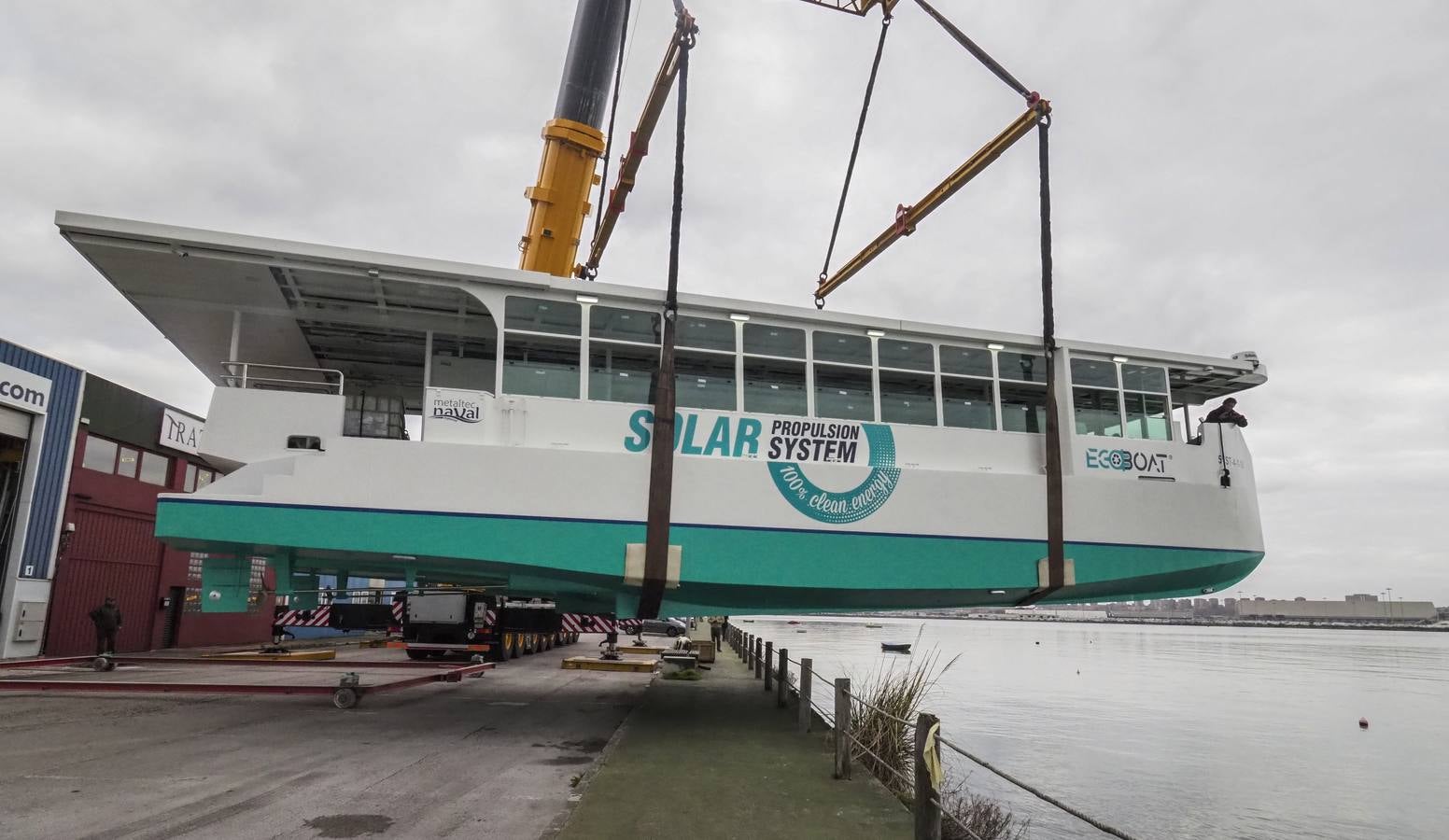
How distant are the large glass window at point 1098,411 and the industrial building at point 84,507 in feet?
48.4

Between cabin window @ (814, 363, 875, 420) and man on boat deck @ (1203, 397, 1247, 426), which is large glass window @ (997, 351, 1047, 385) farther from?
man on boat deck @ (1203, 397, 1247, 426)

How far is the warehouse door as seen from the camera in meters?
18.7

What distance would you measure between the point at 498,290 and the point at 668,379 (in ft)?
8.00

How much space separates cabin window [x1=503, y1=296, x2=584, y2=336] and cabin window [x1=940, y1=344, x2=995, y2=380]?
16.3 ft

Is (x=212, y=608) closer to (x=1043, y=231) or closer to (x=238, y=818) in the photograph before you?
(x=238, y=818)

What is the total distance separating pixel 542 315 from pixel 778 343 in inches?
119

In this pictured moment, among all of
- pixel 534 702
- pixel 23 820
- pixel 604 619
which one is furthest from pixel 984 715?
pixel 23 820

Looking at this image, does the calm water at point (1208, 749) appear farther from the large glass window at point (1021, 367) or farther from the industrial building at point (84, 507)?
the industrial building at point (84, 507)

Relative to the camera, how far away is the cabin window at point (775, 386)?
1082 centimetres

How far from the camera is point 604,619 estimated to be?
84.2 ft

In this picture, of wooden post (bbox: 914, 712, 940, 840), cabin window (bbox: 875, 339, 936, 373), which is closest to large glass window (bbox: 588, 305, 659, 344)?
cabin window (bbox: 875, 339, 936, 373)

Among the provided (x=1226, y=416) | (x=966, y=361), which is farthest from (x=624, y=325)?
(x=1226, y=416)

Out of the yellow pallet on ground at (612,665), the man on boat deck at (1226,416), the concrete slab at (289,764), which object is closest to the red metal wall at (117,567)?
the concrete slab at (289,764)

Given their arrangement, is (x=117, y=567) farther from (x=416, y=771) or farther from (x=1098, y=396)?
(x=1098, y=396)
